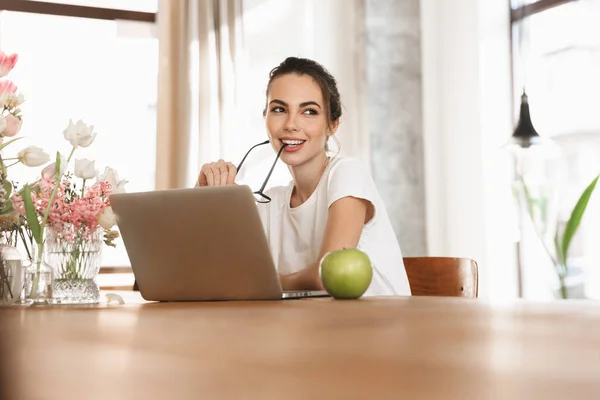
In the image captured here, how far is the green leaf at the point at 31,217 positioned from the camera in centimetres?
124

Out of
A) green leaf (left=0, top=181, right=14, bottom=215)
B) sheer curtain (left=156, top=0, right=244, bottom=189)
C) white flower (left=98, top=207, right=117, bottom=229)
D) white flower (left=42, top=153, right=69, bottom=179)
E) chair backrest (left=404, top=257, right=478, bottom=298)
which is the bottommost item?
chair backrest (left=404, top=257, right=478, bottom=298)

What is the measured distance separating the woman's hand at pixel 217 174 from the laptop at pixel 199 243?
1.54 ft

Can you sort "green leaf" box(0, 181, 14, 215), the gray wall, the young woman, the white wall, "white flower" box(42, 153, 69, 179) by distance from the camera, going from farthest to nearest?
1. the gray wall
2. the white wall
3. the young woman
4. "white flower" box(42, 153, 69, 179)
5. "green leaf" box(0, 181, 14, 215)

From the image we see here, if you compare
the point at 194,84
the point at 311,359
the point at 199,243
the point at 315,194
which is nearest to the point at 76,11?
the point at 194,84

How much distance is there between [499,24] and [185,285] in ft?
11.7

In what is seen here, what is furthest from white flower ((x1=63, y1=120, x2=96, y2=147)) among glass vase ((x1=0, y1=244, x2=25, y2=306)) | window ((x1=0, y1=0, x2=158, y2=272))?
window ((x1=0, y1=0, x2=158, y2=272))

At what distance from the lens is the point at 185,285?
1179 millimetres

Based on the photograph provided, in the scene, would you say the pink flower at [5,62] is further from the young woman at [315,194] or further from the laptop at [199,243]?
the young woman at [315,194]

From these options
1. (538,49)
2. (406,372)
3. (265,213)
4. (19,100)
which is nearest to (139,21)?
(538,49)

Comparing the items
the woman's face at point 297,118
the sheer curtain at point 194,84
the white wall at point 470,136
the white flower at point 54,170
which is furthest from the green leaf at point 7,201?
the white wall at point 470,136

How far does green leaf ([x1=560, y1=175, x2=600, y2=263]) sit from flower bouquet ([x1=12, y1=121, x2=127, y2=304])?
2.67 m

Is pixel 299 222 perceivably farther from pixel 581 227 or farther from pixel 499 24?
pixel 499 24

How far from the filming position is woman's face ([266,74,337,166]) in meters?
2.07

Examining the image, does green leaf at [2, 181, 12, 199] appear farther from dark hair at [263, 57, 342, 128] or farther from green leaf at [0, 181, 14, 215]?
dark hair at [263, 57, 342, 128]
